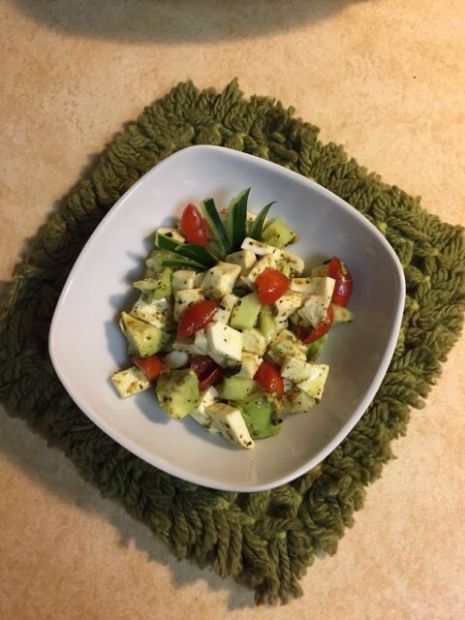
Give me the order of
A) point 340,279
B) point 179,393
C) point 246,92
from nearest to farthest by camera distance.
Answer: point 179,393 → point 340,279 → point 246,92

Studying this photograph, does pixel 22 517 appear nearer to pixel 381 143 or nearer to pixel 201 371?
pixel 201 371

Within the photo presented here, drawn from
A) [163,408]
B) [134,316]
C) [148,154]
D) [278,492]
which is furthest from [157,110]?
[278,492]

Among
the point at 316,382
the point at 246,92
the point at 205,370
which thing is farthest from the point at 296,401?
the point at 246,92

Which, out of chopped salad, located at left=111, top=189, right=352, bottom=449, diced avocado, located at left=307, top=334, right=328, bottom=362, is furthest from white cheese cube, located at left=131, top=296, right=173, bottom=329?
diced avocado, located at left=307, top=334, right=328, bottom=362

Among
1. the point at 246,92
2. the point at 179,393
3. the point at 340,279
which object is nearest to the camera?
the point at 179,393

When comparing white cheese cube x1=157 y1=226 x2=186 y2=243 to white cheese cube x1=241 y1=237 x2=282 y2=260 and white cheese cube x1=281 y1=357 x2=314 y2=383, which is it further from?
white cheese cube x1=281 y1=357 x2=314 y2=383

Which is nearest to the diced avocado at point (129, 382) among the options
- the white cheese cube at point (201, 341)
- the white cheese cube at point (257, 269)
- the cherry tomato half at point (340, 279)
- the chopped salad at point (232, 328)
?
the chopped salad at point (232, 328)

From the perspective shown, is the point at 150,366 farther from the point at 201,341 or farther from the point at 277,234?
the point at 277,234
